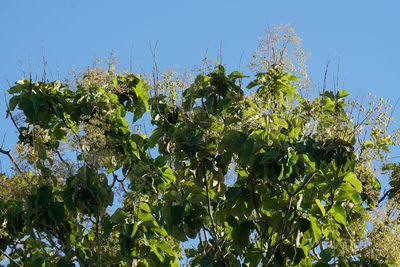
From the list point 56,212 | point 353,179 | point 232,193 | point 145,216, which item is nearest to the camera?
point 353,179

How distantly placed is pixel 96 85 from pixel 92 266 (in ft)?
6.71

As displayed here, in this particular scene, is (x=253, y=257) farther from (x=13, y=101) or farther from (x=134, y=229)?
(x=13, y=101)

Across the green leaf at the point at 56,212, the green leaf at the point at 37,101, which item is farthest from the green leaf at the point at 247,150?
the green leaf at the point at 37,101

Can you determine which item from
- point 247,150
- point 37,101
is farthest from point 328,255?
point 37,101

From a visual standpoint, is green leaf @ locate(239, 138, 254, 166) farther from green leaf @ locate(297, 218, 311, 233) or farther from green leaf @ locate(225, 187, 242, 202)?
green leaf @ locate(297, 218, 311, 233)

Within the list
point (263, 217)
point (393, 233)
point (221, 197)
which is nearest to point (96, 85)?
point (221, 197)

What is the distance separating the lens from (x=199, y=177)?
749cm

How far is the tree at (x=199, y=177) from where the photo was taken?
6496mm

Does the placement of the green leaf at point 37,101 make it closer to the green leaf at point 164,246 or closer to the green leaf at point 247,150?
the green leaf at point 164,246

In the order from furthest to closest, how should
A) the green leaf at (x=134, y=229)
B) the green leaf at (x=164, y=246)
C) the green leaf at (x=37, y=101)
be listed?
the green leaf at (x=37, y=101) → the green leaf at (x=164, y=246) → the green leaf at (x=134, y=229)

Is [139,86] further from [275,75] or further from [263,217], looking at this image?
[263,217]

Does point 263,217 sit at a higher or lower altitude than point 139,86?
lower

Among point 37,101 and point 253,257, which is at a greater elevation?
point 37,101

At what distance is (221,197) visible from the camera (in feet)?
24.9
